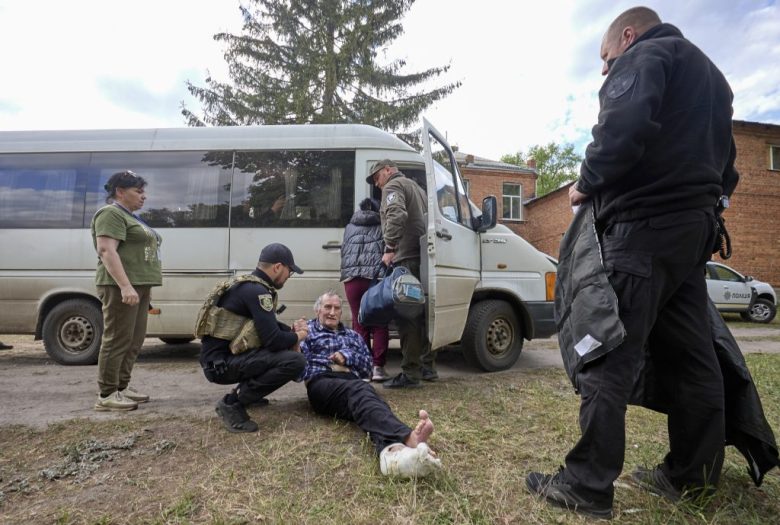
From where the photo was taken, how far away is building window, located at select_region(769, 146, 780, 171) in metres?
17.0

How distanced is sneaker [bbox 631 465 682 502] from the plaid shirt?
177cm

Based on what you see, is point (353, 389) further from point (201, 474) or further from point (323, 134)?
point (323, 134)

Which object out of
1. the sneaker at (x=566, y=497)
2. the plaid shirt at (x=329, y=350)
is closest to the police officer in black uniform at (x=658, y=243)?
the sneaker at (x=566, y=497)

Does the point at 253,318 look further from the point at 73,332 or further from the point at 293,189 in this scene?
the point at 73,332

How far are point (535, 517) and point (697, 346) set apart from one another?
39.4 inches

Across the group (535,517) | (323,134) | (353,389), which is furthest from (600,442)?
(323,134)

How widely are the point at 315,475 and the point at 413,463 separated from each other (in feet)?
1.66

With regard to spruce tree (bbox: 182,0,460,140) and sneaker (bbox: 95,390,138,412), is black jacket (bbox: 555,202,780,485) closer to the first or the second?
sneaker (bbox: 95,390,138,412)

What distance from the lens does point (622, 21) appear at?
2143 millimetres

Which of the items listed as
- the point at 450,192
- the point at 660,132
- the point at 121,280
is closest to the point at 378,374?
the point at 450,192

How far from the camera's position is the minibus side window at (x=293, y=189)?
5.18 meters

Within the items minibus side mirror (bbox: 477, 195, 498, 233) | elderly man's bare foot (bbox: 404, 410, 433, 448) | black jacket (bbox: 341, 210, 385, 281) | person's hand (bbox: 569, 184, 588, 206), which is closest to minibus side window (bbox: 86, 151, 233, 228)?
black jacket (bbox: 341, 210, 385, 281)

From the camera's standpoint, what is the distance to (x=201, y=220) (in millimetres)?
5309

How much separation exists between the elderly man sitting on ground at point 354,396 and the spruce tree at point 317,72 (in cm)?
1168
